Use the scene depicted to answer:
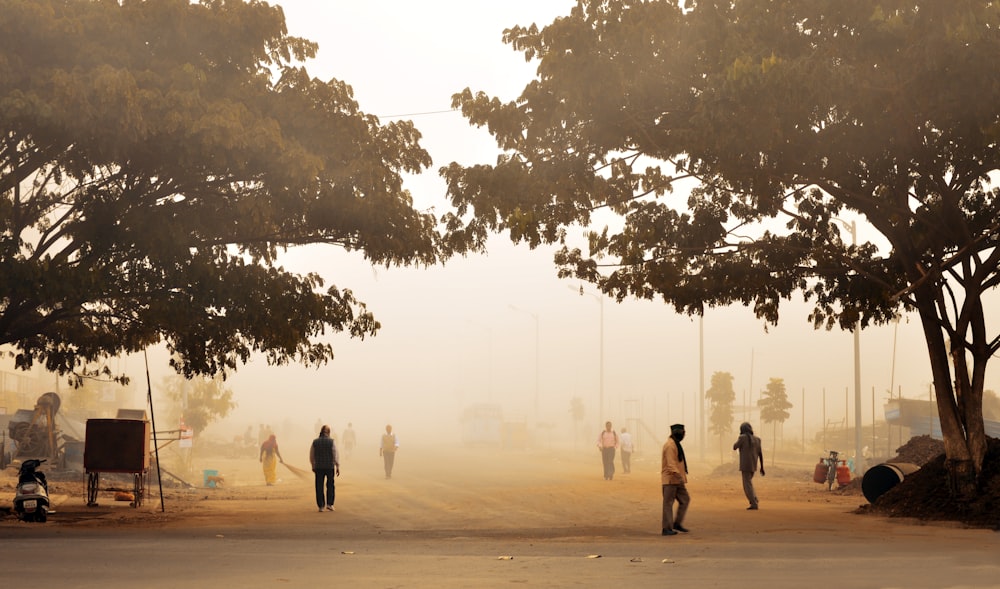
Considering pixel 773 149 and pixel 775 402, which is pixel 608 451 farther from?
pixel 775 402

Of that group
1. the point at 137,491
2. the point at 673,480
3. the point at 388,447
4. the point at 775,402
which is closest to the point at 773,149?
the point at 673,480

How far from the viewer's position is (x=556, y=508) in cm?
2422

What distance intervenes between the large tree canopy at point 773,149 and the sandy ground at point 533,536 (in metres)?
4.77

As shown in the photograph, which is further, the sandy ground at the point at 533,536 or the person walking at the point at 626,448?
the person walking at the point at 626,448

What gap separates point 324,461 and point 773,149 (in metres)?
11.3

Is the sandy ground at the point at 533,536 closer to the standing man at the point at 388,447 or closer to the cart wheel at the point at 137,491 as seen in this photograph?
the cart wheel at the point at 137,491

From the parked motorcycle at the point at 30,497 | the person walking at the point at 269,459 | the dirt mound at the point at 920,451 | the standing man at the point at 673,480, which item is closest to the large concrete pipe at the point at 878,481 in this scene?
the dirt mound at the point at 920,451

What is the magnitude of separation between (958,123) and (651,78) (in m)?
5.47

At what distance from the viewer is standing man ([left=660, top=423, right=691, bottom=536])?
17.7 metres

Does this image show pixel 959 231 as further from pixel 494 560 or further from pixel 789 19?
pixel 494 560

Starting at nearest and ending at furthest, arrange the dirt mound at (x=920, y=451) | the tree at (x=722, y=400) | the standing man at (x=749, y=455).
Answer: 1. the standing man at (x=749, y=455)
2. the dirt mound at (x=920, y=451)
3. the tree at (x=722, y=400)

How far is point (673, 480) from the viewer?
58.6ft

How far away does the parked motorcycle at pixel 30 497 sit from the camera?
66.1ft

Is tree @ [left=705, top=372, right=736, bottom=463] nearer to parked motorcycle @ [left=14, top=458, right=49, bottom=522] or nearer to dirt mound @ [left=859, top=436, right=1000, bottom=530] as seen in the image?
dirt mound @ [left=859, top=436, right=1000, bottom=530]
